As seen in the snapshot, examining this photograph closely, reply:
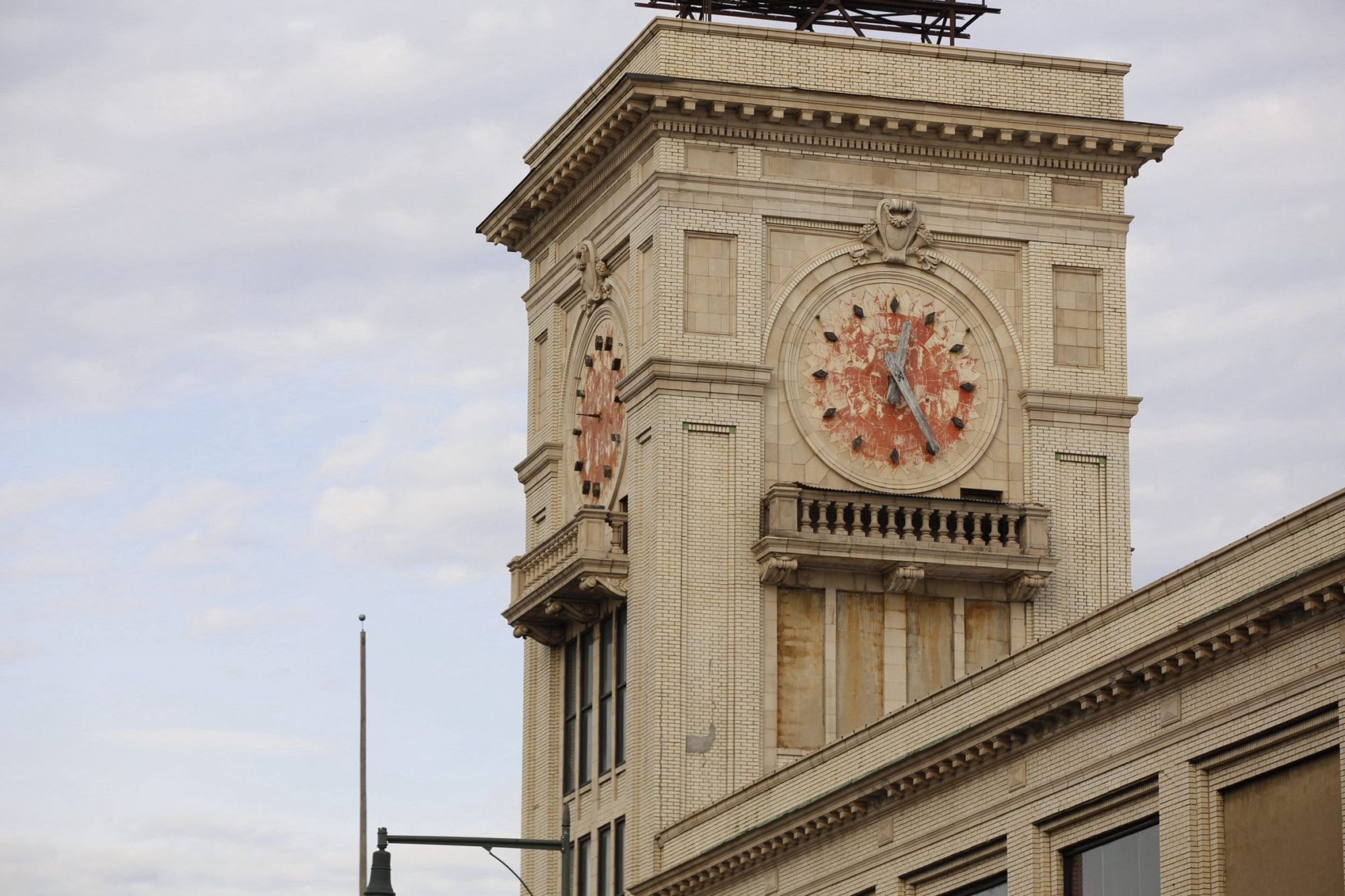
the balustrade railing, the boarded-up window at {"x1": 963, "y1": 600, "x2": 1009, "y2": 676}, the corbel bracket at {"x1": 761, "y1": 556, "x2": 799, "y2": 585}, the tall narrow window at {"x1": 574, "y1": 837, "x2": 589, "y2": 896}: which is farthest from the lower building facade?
the tall narrow window at {"x1": 574, "y1": 837, "x2": 589, "y2": 896}

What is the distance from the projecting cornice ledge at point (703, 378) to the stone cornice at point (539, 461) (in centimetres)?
659

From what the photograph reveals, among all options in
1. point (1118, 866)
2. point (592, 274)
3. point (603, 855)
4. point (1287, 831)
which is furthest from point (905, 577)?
point (1287, 831)

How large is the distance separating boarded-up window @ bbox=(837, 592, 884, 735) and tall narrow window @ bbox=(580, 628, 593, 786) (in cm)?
602

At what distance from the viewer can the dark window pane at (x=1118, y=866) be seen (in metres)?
42.8

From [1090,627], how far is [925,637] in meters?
18.0

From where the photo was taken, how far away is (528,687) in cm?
7000

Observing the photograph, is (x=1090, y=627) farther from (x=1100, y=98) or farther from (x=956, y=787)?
(x=1100, y=98)

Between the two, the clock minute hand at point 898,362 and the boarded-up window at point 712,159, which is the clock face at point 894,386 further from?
the boarded-up window at point 712,159

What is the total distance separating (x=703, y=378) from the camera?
2501 inches

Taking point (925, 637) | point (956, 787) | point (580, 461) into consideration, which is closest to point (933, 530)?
point (925, 637)

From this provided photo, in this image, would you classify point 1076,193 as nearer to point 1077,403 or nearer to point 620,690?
point 1077,403

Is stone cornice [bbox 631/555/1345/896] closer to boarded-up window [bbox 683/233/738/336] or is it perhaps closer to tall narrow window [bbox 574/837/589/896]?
tall narrow window [bbox 574/837/589/896]

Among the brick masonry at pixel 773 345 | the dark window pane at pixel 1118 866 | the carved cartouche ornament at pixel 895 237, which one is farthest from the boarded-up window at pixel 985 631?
the dark window pane at pixel 1118 866

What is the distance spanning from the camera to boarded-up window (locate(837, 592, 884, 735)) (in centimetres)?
6225
